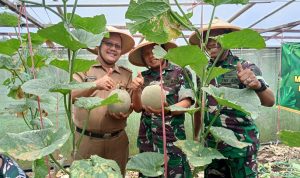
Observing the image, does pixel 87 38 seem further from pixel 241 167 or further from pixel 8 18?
pixel 241 167

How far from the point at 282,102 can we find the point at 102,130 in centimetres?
351

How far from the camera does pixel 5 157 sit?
1.32 meters

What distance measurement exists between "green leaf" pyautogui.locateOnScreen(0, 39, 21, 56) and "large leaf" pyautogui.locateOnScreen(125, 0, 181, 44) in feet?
2.07

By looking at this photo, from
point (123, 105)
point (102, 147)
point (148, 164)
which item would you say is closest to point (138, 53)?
point (123, 105)

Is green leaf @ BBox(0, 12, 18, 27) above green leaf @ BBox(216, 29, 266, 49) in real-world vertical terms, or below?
above

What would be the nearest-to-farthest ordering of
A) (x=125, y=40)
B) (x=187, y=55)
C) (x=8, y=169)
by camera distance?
(x=187, y=55) < (x=8, y=169) < (x=125, y=40)

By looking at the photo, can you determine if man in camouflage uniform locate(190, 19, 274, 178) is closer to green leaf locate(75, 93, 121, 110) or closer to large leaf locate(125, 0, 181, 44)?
large leaf locate(125, 0, 181, 44)

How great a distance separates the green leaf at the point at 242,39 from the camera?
2.98ft

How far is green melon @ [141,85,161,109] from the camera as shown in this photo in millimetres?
1729

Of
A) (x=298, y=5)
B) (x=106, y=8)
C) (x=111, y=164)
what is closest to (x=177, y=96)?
(x=111, y=164)

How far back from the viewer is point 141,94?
6.23 ft

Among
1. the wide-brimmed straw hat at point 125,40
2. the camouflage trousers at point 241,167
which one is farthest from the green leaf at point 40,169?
the wide-brimmed straw hat at point 125,40

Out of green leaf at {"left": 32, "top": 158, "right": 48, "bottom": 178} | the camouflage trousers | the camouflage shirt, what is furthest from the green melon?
green leaf at {"left": 32, "top": 158, "right": 48, "bottom": 178}

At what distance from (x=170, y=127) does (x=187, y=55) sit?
1.04m
